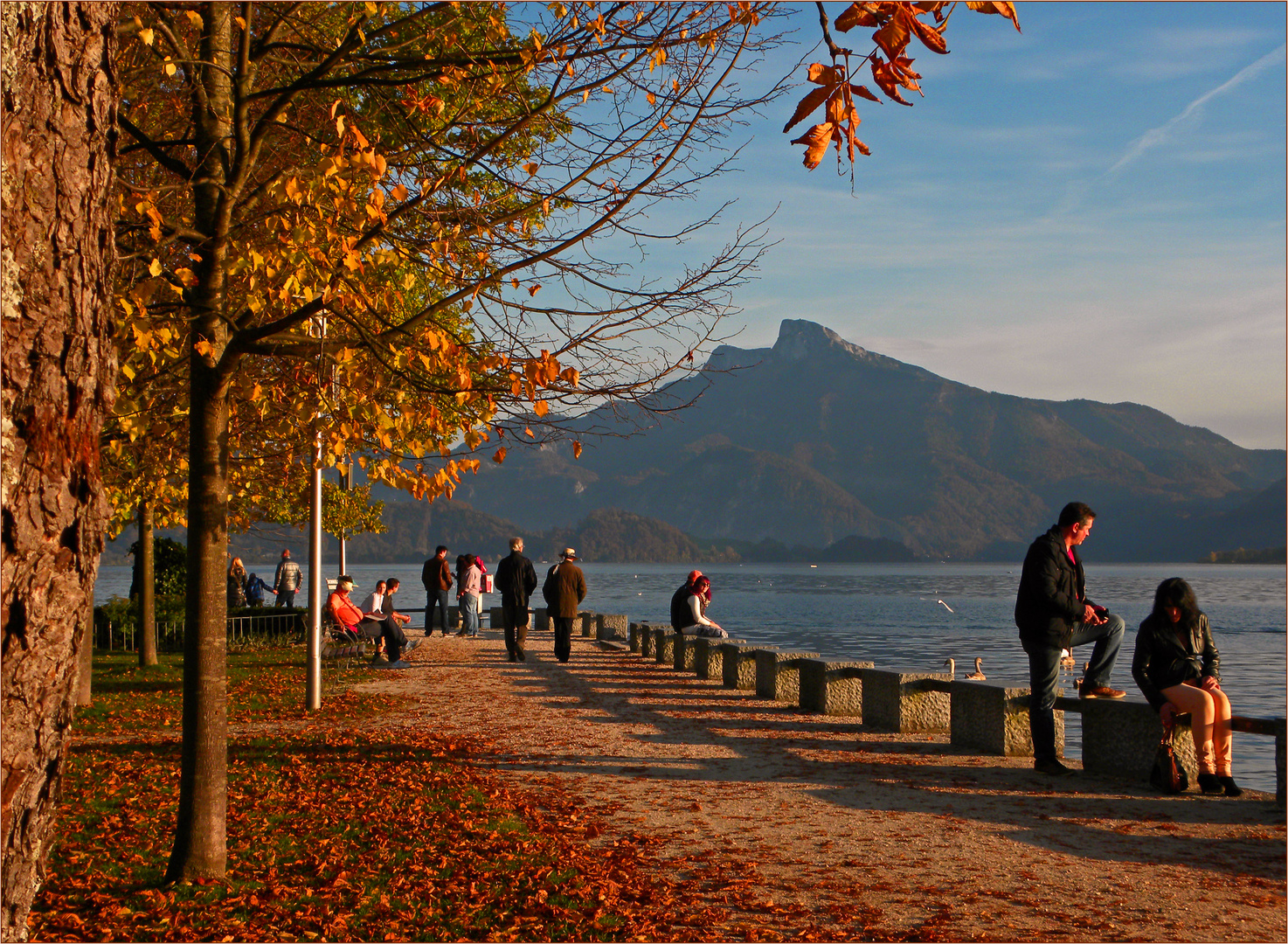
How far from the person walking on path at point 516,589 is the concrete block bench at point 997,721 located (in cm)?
862

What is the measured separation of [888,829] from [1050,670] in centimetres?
245

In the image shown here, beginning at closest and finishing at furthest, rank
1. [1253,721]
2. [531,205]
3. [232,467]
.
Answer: [531,205] → [1253,721] → [232,467]

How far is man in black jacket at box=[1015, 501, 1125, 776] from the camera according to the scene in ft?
27.4

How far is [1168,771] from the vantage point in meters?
7.70

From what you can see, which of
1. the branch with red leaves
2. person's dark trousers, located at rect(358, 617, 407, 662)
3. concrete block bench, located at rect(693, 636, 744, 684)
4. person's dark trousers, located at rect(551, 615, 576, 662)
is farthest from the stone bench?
person's dark trousers, located at rect(358, 617, 407, 662)

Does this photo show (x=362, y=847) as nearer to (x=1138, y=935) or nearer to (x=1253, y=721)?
(x=1138, y=935)

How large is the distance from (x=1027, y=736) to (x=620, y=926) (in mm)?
5694

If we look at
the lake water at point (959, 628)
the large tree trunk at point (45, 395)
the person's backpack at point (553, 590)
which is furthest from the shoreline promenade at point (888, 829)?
the person's backpack at point (553, 590)

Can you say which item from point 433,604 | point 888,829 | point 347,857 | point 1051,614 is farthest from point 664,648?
point 347,857

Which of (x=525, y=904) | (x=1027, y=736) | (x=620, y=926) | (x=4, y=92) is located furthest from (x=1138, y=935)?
(x=4, y=92)

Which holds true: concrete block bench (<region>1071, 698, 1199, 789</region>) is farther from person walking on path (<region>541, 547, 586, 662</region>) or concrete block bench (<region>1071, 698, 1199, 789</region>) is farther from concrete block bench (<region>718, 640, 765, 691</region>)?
person walking on path (<region>541, 547, 586, 662</region>)

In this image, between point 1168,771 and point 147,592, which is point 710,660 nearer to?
point 1168,771

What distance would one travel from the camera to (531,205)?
6363 millimetres

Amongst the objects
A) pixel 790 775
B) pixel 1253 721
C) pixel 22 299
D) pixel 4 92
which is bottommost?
pixel 790 775
